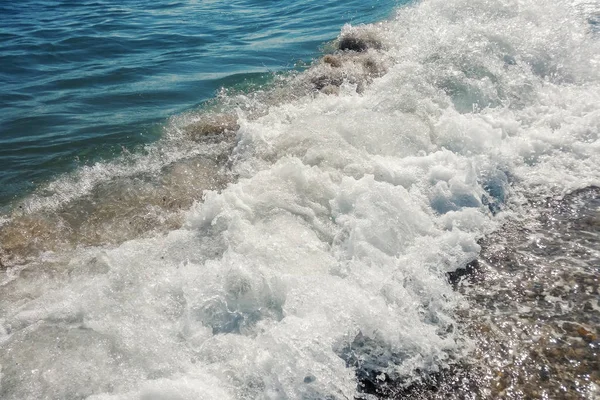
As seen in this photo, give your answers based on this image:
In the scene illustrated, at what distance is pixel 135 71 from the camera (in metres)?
10.0

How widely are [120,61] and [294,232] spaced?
27.4ft

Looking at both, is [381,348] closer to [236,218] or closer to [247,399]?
[247,399]

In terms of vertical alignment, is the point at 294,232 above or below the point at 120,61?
below

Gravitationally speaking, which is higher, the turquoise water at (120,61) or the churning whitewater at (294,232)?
the turquoise water at (120,61)

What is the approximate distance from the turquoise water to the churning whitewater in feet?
2.68

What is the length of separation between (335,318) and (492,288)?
1.41m

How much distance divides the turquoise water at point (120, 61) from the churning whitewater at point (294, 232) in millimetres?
816

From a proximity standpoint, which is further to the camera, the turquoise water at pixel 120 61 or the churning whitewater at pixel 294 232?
the turquoise water at pixel 120 61

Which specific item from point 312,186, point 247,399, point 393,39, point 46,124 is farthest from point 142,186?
point 393,39

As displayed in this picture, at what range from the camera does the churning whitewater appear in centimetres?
309

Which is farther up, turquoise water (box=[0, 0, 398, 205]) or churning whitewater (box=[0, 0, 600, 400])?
turquoise water (box=[0, 0, 398, 205])

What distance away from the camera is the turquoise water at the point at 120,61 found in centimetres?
688

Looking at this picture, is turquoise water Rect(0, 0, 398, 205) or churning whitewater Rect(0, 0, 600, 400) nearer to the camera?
churning whitewater Rect(0, 0, 600, 400)

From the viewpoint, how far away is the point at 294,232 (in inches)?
173
